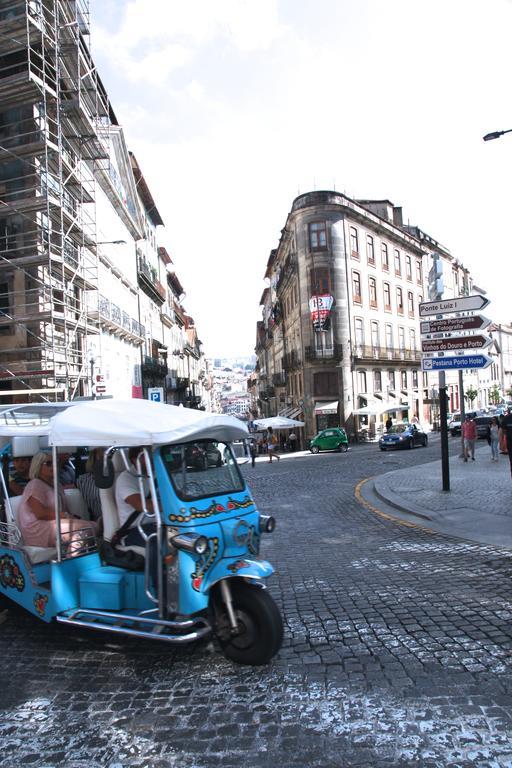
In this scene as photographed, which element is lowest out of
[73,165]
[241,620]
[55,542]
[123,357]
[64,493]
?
[241,620]

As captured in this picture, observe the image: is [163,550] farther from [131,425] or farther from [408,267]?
[408,267]

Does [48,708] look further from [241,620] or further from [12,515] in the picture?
[12,515]

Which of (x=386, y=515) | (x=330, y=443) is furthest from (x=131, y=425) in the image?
(x=330, y=443)

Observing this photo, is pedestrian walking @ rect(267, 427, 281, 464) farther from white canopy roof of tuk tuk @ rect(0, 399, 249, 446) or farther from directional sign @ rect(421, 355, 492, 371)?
white canopy roof of tuk tuk @ rect(0, 399, 249, 446)

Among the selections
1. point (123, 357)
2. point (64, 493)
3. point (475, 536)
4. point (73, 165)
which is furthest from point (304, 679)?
point (123, 357)

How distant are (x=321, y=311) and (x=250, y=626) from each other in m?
39.2

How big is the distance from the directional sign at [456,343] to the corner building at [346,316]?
98.9 ft

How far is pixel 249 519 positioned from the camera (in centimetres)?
521

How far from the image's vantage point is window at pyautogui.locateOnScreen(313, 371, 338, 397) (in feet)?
142

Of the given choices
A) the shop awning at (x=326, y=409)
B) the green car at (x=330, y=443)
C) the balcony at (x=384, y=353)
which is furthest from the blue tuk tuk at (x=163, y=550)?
the balcony at (x=384, y=353)

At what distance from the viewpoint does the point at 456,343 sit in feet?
38.6

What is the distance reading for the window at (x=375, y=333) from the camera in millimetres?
47344

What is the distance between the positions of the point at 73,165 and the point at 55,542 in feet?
75.6

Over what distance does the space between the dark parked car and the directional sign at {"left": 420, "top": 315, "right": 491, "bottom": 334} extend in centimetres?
1876
